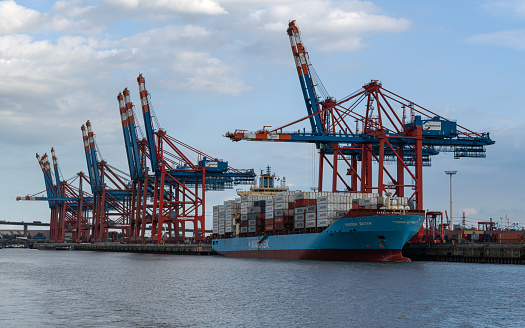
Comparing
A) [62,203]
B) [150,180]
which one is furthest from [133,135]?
[62,203]

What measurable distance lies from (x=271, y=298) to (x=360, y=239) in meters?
28.3

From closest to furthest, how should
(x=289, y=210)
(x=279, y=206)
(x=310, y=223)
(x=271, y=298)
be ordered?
(x=271, y=298), (x=310, y=223), (x=289, y=210), (x=279, y=206)

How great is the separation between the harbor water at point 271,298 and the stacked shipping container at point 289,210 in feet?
34.8

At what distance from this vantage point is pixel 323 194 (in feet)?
252

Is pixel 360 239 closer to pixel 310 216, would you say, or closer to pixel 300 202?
pixel 310 216

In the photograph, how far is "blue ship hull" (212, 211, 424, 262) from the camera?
6750cm

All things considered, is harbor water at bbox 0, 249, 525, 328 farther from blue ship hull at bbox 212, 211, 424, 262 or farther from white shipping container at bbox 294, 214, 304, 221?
white shipping container at bbox 294, 214, 304, 221

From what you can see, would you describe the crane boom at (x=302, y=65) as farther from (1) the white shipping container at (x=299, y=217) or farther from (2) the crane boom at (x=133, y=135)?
(2) the crane boom at (x=133, y=135)

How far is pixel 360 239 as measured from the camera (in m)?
68.9

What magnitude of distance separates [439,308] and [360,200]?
114 ft

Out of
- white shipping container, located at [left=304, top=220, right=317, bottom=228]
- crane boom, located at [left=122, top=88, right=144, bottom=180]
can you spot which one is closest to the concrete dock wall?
white shipping container, located at [left=304, top=220, right=317, bottom=228]

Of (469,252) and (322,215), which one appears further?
(469,252)

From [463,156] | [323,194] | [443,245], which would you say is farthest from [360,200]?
[463,156]

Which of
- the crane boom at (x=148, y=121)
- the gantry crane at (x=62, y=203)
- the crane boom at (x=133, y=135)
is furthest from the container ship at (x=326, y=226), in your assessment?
the gantry crane at (x=62, y=203)
